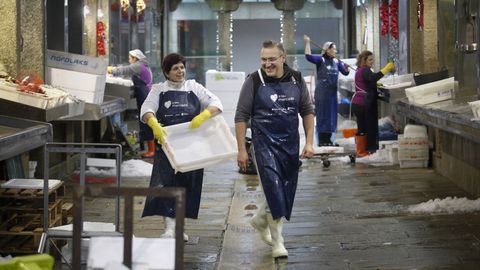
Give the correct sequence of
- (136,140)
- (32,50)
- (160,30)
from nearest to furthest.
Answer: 1. (32,50)
2. (136,140)
3. (160,30)

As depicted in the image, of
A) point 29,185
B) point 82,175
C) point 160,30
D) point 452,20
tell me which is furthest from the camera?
point 160,30

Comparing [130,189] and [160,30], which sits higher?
[160,30]

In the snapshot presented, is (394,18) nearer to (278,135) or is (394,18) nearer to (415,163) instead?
(415,163)

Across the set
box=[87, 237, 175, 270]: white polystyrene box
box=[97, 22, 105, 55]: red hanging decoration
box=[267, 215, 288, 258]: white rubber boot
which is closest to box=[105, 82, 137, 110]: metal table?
box=[97, 22, 105, 55]: red hanging decoration

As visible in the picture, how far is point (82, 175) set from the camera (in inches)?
257

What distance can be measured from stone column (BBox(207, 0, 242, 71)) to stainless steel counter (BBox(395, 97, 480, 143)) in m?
15.4

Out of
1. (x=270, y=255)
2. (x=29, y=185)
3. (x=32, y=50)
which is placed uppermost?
(x=32, y=50)

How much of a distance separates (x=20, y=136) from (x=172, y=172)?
153cm

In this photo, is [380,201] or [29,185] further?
[380,201]

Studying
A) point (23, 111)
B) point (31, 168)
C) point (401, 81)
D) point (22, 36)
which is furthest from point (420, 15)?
point (23, 111)

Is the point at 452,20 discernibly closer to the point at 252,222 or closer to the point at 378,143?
the point at 378,143

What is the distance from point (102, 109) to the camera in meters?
11.7

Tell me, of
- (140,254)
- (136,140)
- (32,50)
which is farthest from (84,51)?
(140,254)

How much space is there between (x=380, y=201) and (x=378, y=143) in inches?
196
